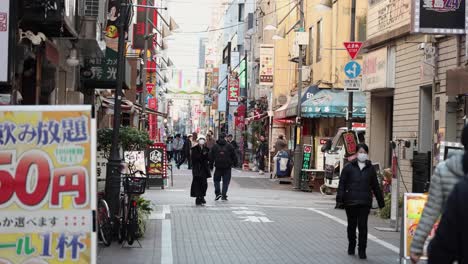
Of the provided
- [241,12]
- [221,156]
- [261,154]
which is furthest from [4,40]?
[241,12]

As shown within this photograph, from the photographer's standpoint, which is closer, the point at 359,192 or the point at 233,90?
the point at 359,192

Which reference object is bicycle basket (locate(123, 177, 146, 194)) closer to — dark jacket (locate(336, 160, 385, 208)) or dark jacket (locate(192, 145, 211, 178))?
dark jacket (locate(336, 160, 385, 208))

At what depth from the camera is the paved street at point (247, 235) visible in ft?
39.5

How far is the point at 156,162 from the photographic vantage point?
85.0 ft

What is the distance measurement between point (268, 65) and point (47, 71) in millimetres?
31986

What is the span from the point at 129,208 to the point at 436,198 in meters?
7.22

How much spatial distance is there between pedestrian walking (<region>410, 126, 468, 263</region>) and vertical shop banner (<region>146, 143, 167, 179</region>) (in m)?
19.7

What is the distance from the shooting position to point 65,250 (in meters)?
7.08

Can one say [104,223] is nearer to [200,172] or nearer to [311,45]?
[200,172]

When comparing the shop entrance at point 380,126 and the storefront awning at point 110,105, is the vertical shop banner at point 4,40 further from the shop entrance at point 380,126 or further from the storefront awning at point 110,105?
the storefront awning at point 110,105

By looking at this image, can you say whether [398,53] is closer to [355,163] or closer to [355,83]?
[355,83]

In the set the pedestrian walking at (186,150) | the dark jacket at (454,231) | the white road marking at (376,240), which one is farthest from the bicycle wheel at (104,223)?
the pedestrian walking at (186,150)

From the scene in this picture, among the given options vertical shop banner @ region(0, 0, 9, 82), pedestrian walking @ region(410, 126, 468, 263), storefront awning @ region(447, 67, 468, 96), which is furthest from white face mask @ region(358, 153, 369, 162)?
pedestrian walking @ region(410, 126, 468, 263)

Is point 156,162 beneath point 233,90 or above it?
beneath
